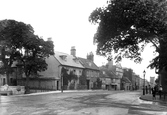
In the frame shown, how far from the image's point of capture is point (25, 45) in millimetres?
42656

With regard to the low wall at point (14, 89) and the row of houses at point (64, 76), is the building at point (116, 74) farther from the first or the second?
the low wall at point (14, 89)

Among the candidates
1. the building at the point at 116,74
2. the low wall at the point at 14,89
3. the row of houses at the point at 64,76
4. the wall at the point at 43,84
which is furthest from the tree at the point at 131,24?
the building at the point at 116,74

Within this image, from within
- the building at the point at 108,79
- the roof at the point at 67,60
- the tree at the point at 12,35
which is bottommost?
the building at the point at 108,79

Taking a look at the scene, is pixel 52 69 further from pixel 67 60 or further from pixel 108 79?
pixel 108 79

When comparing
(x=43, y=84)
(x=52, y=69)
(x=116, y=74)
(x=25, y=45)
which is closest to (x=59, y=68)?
(x=52, y=69)

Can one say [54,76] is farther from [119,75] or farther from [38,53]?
[119,75]

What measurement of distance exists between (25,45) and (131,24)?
987 inches

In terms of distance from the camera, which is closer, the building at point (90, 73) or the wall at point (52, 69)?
the wall at point (52, 69)

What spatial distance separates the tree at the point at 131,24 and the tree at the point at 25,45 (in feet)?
58.0

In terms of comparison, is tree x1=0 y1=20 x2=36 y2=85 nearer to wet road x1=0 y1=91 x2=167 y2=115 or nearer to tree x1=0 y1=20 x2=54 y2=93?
tree x1=0 y1=20 x2=54 y2=93

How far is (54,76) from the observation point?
55.2 meters

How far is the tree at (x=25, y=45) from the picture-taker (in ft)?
138

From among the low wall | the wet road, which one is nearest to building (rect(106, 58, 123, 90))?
the low wall

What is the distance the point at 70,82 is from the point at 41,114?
45.1 metres
